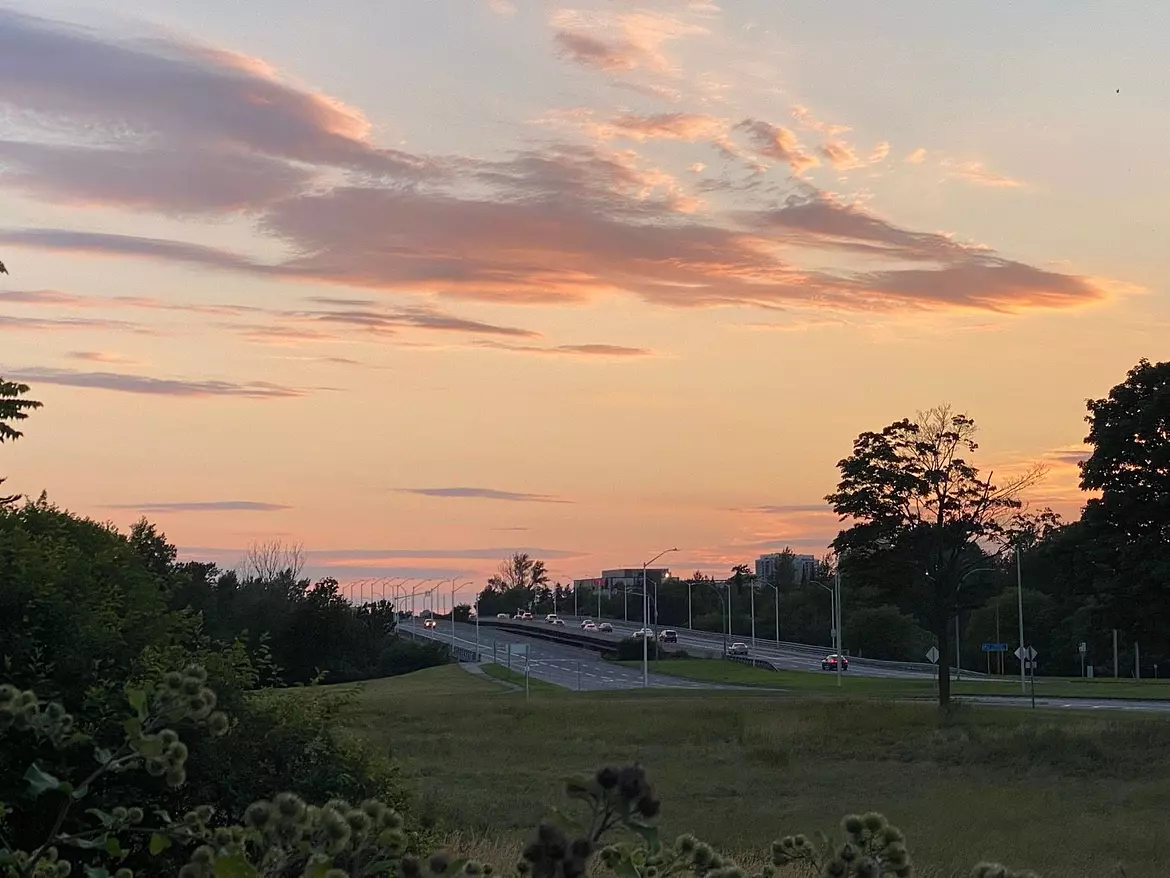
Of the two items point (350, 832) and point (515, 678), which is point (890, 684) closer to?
point (515, 678)

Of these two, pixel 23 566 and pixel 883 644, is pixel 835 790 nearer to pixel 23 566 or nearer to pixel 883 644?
pixel 23 566

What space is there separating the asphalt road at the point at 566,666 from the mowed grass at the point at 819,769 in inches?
800

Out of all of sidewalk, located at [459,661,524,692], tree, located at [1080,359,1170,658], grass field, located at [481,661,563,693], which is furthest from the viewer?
sidewalk, located at [459,661,524,692]

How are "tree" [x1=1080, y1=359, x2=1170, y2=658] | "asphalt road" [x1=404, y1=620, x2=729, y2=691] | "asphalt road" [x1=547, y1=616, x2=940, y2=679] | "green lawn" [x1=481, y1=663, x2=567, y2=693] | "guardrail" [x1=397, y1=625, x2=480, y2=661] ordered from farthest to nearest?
"guardrail" [x1=397, y1=625, x2=480, y2=661] < "asphalt road" [x1=547, y1=616, x2=940, y2=679] < "asphalt road" [x1=404, y1=620, x2=729, y2=691] < "green lawn" [x1=481, y1=663, x2=567, y2=693] < "tree" [x1=1080, y1=359, x2=1170, y2=658]

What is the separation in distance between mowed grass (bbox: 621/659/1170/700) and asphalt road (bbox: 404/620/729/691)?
2.59 m

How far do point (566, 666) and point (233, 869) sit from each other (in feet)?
318

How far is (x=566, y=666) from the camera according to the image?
3883 inches

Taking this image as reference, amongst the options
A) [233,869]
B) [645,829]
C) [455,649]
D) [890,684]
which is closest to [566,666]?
[455,649]

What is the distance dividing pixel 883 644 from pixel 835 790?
8628cm

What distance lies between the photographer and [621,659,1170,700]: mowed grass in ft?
204

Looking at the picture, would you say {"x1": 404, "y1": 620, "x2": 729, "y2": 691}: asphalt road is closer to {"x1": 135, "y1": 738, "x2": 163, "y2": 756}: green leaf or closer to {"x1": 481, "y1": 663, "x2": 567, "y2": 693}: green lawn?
{"x1": 481, "y1": 663, "x2": 567, "y2": 693}: green lawn

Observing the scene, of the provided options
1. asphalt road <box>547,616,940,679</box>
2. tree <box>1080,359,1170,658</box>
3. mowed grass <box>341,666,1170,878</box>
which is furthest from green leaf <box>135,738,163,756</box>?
asphalt road <box>547,616,940,679</box>

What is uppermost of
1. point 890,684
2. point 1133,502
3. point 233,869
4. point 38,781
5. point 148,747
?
point 1133,502

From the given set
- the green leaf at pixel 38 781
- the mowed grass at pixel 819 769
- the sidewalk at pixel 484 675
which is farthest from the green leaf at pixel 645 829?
the sidewalk at pixel 484 675
